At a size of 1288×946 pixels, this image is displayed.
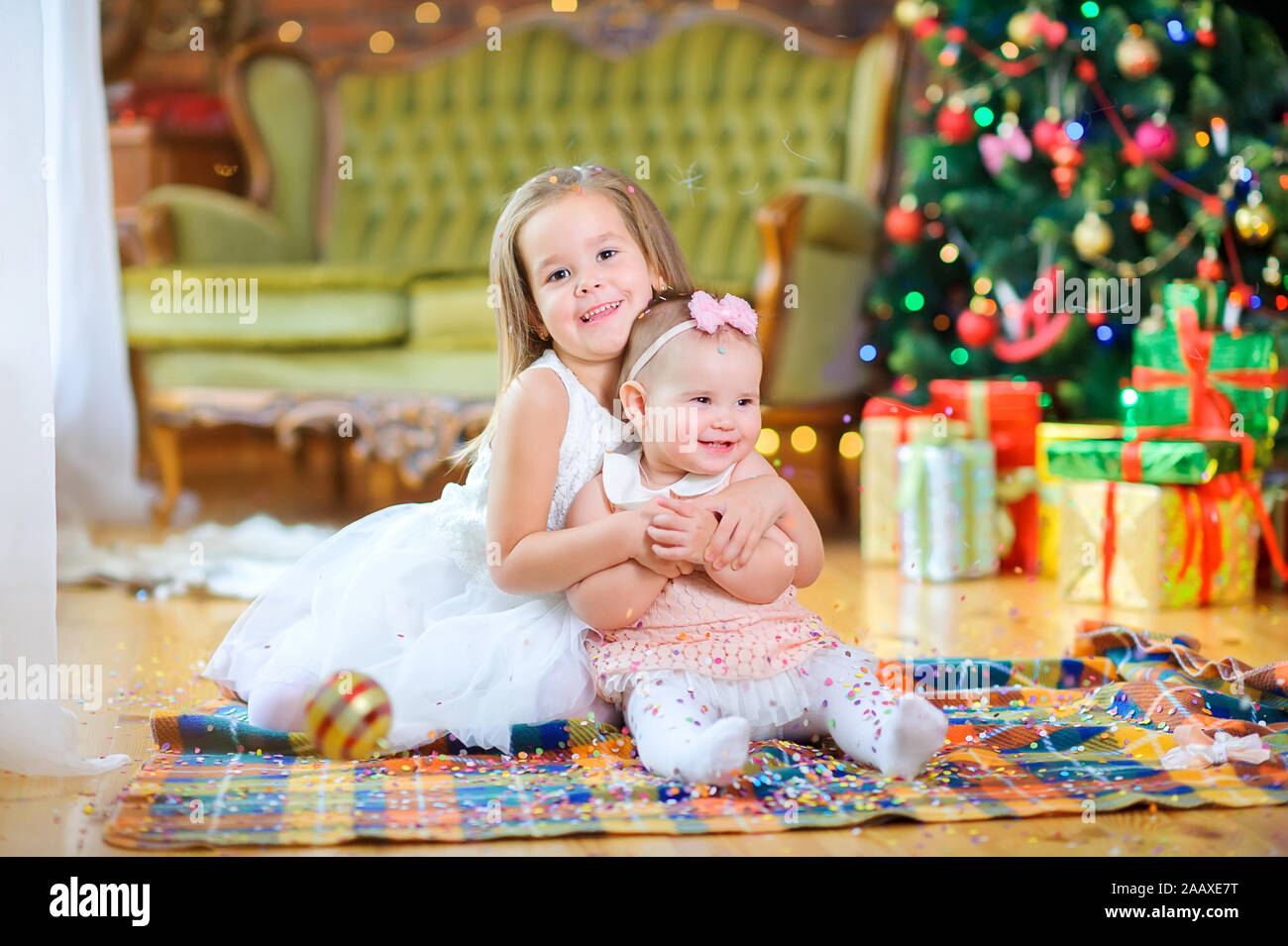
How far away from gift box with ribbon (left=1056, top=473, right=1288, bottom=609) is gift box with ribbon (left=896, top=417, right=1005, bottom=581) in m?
0.24

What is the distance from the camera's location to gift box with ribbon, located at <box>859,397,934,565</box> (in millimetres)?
2787

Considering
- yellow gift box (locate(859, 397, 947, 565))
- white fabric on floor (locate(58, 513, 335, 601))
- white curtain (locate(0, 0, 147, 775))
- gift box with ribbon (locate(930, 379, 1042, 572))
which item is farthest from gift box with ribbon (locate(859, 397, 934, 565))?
white curtain (locate(0, 0, 147, 775))

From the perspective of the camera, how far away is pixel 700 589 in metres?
1.49

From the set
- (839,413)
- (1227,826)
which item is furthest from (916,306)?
(1227,826)

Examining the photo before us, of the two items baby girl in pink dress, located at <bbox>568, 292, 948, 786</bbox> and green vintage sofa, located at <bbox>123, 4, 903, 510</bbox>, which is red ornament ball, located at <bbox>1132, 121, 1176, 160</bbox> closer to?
green vintage sofa, located at <bbox>123, 4, 903, 510</bbox>

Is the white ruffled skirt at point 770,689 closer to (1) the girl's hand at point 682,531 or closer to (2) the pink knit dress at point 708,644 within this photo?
(2) the pink knit dress at point 708,644

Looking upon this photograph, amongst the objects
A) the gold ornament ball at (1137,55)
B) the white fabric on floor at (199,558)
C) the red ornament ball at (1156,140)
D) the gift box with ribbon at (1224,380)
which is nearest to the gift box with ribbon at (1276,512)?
the gift box with ribbon at (1224,380)

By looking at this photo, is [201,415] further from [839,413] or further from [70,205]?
[839,413]

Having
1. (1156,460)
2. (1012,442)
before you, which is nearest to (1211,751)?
(1156,460)

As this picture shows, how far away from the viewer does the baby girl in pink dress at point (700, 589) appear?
4.68 ft

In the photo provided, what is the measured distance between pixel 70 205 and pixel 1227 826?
98.9 inches

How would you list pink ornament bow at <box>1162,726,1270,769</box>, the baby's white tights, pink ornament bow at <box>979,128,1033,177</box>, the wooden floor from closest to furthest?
the wooden floor → the baby's white tights → pink ornament bow at <box>1162,726,1270,769</box> → pink ornament bow at <box>979,128,1033,177</box>

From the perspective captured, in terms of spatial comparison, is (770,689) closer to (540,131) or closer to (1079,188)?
(1079,188)

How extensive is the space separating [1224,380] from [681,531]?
1.43 m
